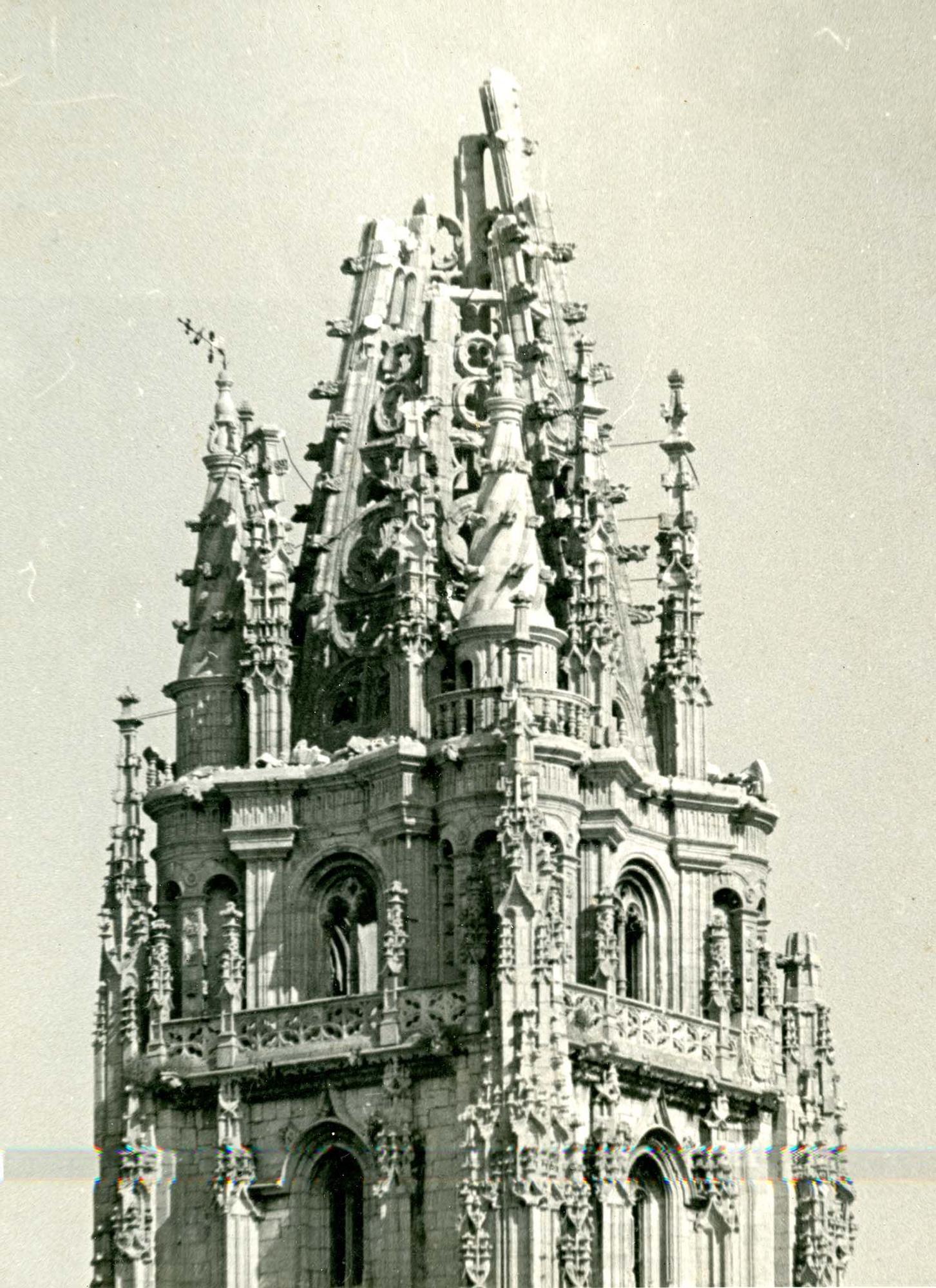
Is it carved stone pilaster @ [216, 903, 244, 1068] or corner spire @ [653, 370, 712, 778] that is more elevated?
corner spire @ [653, 370, 712, 778]

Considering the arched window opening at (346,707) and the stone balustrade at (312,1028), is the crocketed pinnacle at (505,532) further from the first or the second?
the stone balustrade at (312,1028)

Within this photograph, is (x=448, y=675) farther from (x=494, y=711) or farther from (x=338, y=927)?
(x=338, y=927)

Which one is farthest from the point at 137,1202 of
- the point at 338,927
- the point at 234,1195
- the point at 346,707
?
the point at 346,707

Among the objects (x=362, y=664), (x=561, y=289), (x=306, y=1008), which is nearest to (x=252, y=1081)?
(x=306, y=1008)

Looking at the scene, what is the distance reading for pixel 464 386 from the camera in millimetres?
88625

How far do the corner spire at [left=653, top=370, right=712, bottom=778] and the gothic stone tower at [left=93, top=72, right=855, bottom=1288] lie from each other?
49mm

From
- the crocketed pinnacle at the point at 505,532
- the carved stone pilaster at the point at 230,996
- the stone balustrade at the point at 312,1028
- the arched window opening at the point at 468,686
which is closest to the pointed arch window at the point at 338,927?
the carved stone pilaster at the point at 230,996

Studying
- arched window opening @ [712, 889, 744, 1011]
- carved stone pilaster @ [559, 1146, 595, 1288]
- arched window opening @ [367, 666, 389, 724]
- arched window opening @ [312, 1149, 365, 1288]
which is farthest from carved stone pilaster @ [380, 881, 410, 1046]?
arched window opening @ [712, 889, 744, 1011]

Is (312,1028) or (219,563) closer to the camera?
(312,1028)

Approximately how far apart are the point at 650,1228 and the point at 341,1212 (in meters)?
Result: 4.39

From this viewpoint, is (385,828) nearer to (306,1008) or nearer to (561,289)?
(306,1008)

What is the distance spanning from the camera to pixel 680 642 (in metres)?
88.3

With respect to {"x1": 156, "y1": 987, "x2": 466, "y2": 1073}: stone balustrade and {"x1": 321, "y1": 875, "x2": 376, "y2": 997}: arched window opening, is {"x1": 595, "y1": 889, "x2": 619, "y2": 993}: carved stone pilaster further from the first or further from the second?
{"x1": 321, "y1": 875, "x2": 376, "y2": 997}: arched window opening

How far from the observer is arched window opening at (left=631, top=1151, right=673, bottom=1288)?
84.2 metres
